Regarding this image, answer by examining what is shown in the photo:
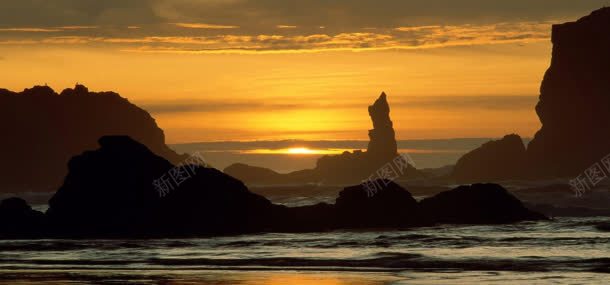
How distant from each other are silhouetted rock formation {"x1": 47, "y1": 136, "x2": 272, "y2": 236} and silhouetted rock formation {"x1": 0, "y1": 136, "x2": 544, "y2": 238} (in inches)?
2.9

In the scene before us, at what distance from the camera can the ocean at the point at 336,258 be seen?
52.7 metres

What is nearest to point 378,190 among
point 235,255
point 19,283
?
point 235,255

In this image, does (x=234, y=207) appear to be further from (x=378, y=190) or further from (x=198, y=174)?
(x=378, y=190)

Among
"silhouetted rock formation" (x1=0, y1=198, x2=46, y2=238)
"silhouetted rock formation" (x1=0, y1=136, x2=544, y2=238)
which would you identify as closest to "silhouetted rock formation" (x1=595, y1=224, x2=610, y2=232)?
"silhouetted rock formation" (x1=0, y1=136, x2=544, y2=238)

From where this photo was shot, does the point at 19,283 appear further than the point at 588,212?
No

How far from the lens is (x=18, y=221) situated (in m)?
88.6

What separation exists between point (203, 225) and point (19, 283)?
38.6 meters

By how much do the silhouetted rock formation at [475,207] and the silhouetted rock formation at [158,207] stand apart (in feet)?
8.49

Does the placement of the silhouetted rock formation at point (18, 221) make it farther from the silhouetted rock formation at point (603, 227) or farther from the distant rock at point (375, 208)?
the silhouetted rock formation at point (603, 227)

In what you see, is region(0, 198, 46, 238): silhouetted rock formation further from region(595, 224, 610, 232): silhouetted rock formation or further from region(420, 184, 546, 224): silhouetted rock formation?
region(595, 224, 610, 232): silhouetted rock formation

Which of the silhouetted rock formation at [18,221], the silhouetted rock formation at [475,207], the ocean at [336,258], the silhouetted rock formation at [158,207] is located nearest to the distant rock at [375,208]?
the silhouetted rock formation at [158,207]

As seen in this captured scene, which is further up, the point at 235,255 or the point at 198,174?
the point at 198,174

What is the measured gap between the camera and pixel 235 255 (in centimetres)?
6856

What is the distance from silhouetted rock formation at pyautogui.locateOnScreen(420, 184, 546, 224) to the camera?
94.6 meters
